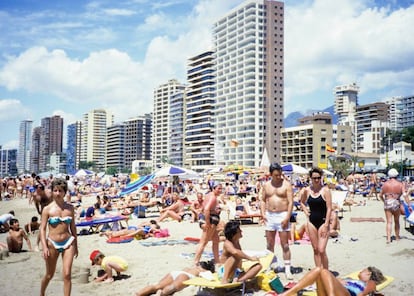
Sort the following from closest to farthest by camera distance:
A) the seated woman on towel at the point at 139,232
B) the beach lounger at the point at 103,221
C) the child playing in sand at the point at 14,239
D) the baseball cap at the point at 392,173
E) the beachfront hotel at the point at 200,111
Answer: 1. the baseball cap at the point at 392,173
2. the child playing in sand at the point at 14,239
3. the seated woman on towel at the point at 139,232
4. the beach lounger at the point at 103,221
5. the beachfront hotel at the point at 200,111

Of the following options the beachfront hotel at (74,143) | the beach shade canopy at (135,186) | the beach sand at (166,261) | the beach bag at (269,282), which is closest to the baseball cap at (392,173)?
the beach sand at (166,261)

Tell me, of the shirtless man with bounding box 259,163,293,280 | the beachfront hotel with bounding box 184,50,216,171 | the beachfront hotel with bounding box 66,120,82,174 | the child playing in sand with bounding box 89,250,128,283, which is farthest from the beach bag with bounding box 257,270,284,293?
the beachfront hotel with bounding box 66,120,82,174

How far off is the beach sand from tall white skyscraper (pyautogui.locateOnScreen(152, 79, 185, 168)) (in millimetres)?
109703

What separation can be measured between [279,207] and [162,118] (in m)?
119

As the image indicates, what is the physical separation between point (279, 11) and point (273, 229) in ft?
276

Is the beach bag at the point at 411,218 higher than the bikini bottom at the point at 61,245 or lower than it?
lower

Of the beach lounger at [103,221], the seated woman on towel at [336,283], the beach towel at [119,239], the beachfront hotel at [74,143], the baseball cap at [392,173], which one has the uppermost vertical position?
the beachfront hotel at [74,143]

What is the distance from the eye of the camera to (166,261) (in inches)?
276

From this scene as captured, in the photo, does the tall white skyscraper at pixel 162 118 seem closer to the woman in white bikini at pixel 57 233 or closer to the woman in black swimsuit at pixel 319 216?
the woman in black swimsuit at pixel 319 216

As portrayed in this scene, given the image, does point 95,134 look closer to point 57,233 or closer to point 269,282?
point 57,233

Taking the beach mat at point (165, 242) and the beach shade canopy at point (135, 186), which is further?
the beach shade canopy at point (135, 186)

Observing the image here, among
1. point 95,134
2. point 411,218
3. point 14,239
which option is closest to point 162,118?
point 95,134

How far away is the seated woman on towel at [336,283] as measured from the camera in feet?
12.6

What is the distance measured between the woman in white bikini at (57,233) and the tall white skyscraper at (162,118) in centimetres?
11379
